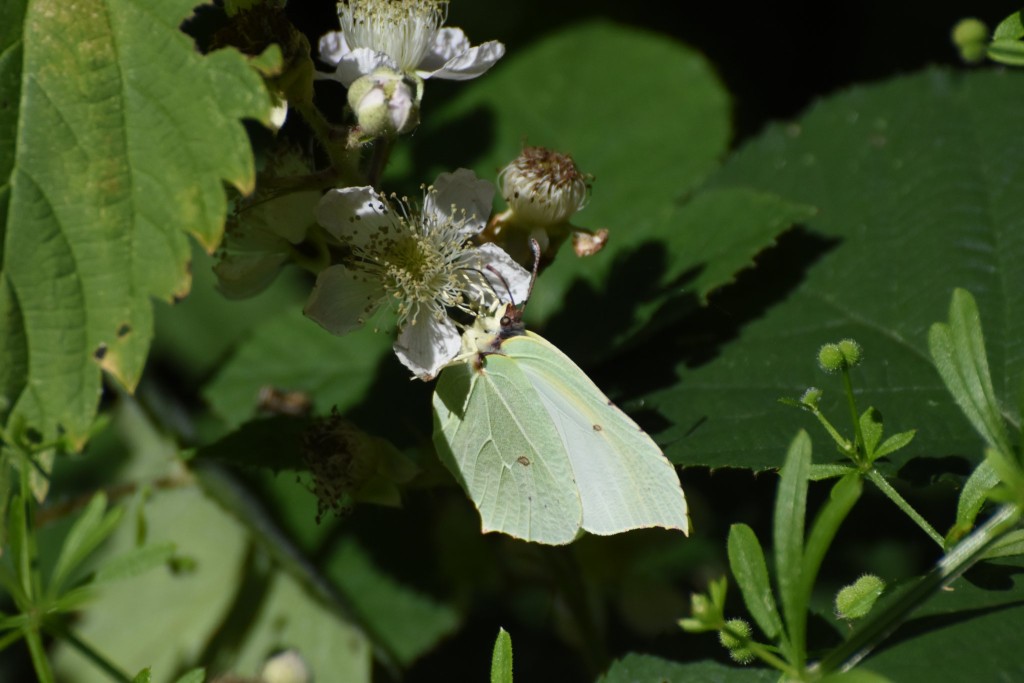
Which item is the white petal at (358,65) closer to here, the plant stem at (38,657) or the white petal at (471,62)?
the white petal at (471,62)

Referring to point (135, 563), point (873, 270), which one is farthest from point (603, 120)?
point (135, 563)

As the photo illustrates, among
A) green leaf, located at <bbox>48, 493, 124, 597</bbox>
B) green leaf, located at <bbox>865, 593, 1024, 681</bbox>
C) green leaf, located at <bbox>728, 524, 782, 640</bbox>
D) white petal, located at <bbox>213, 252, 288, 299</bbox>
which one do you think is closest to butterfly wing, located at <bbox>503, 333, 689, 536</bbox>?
green leaf, located at <bbox>728, 524, 782, 640</bbox>

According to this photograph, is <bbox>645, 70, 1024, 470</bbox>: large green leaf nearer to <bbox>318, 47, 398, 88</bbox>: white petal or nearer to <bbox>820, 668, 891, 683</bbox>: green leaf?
<bbox>820, 668, 891, 683</bbox>: green leaf

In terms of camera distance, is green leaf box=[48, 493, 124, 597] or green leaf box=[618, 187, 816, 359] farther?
green leaf box=[618, 187, 816, 359]

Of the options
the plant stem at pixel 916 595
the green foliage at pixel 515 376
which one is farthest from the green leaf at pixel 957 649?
the plant stem at pixel 916 595

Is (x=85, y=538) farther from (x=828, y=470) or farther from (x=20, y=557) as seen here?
(x=828, y=470)

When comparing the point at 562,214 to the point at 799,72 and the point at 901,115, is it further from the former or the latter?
the point at 799,72
